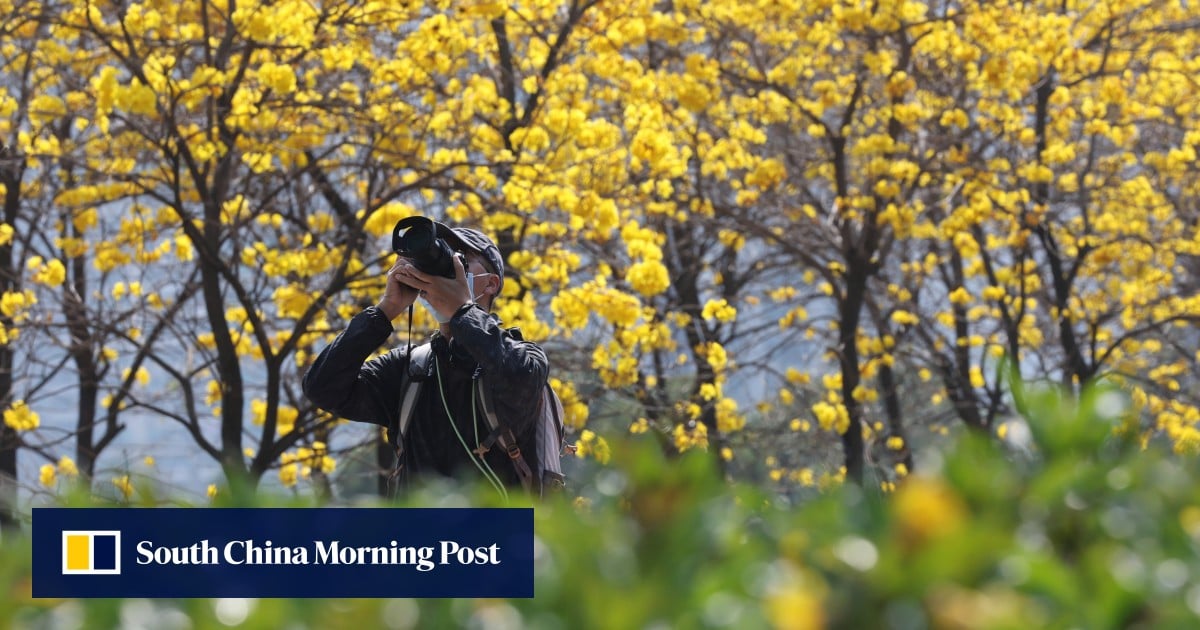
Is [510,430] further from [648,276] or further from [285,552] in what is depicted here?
[648,276]

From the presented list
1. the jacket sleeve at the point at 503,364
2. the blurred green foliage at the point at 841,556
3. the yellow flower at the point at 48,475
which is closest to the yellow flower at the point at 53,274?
the yellow flower at the point at 48,475

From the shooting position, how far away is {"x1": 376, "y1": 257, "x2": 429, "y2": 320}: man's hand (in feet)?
13.5

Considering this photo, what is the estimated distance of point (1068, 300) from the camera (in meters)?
14.3

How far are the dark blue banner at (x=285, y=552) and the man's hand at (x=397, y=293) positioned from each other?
249cm

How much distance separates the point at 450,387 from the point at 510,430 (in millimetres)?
246

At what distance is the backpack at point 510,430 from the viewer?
3920mm

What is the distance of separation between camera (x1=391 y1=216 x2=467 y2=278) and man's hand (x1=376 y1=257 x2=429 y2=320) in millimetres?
38

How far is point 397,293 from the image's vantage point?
414 cm

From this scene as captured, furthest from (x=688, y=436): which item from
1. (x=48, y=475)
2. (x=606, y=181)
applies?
(x=48, y=475)

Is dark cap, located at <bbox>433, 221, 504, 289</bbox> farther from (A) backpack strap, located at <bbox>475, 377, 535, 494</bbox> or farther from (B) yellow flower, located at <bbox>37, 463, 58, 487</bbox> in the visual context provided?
(B) yellow flower, located at <bbox>37, 463, 58, 487</bbox>

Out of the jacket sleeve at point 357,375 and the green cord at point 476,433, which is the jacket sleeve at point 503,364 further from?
the jacket sleeve at point 357,375

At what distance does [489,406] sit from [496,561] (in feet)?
8.16

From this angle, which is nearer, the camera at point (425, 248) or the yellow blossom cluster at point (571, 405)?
the camera at point (425, 248)

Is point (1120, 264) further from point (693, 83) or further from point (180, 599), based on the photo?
point (180, 599)
